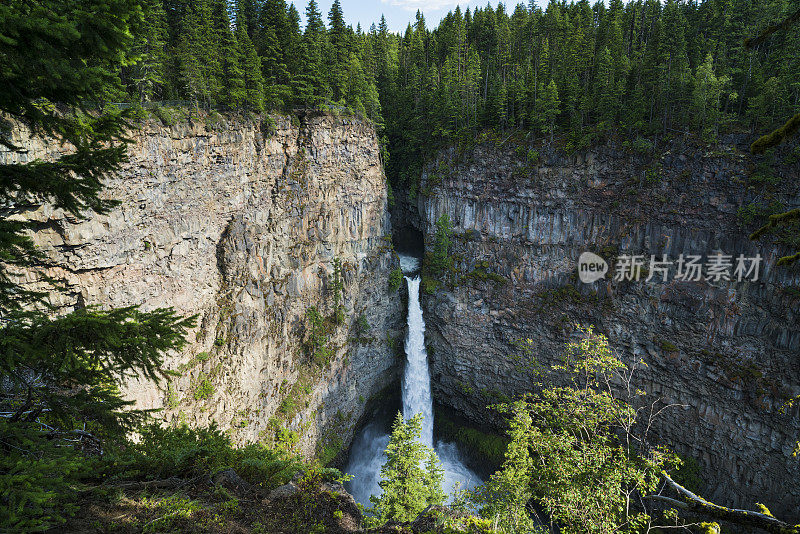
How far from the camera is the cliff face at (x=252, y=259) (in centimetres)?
1677

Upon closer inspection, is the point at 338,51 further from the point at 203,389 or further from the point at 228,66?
the point at 203,389

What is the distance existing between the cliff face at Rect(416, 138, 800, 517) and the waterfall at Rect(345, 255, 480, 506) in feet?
4.25

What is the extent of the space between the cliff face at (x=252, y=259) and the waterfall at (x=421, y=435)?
1953 mm

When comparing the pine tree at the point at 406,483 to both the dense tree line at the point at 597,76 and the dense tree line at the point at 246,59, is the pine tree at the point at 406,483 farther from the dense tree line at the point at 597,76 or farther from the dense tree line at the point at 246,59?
the dense tree line at the point at 597,76

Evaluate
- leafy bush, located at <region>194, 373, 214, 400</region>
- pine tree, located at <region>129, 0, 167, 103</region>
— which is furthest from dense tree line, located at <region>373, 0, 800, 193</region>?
leafy bush, located at <region>194, 373, 214, 400</region>

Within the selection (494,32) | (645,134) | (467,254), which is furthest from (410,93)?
(645,134)

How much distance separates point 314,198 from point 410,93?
21352mm

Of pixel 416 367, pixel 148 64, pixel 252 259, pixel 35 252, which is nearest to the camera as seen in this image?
pixel 35 252

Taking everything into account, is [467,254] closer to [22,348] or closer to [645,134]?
[645,134]

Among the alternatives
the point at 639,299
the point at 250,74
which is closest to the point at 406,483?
the point at 639,299

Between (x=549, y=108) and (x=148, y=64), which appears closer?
(x=148, y=64)

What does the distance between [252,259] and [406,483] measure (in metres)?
14.1

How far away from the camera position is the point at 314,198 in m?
26.9

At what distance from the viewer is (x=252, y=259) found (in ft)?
75.1
